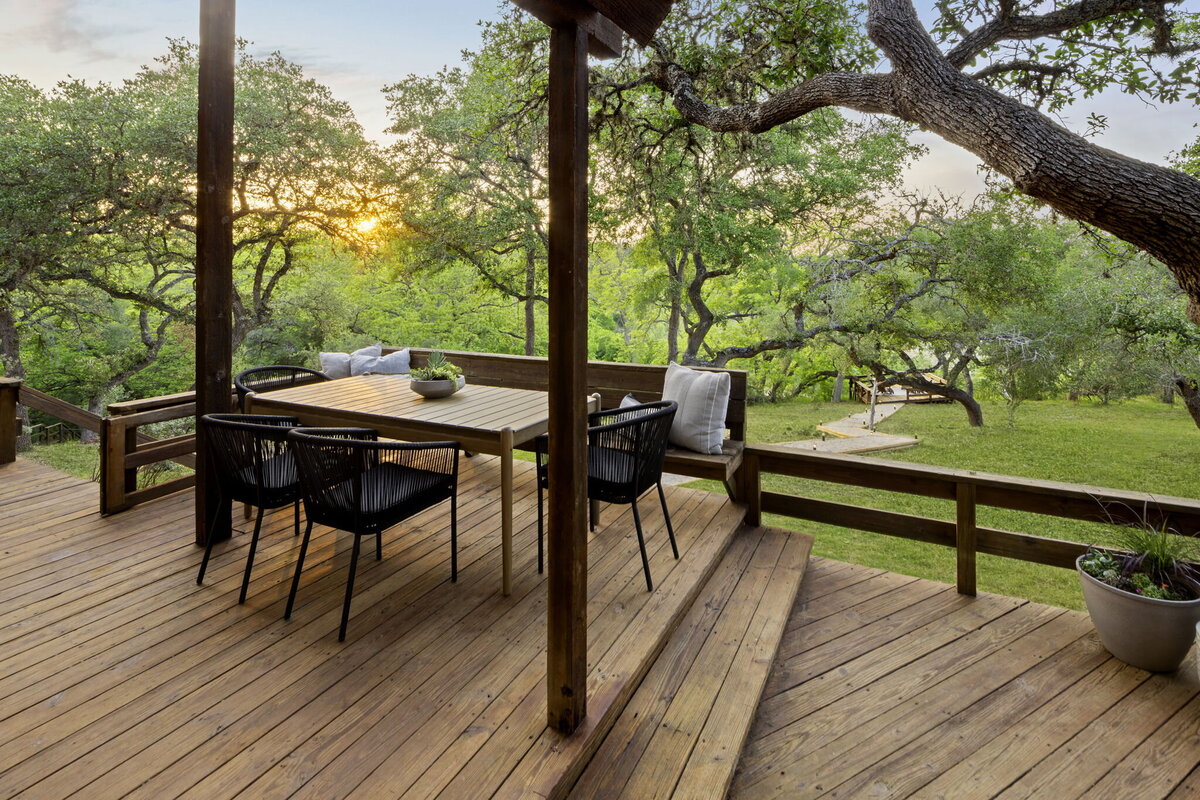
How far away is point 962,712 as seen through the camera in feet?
6.47

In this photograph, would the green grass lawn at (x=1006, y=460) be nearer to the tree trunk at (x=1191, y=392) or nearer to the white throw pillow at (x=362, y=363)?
the tree trunk at (x=1191, y=392)

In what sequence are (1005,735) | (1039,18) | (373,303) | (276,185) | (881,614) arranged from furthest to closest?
(373,303) → (276,185) → (1039,18) → (881,614) → (1005,735)

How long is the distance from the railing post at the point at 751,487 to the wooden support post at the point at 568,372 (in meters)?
1.87

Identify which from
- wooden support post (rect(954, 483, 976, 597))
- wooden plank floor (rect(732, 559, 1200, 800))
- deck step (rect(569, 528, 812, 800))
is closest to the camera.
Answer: deck step (rect(569, 528, 812, 800))

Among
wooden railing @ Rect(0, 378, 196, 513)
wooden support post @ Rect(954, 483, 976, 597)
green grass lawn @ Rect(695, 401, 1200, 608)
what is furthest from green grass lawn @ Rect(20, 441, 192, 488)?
wooden support post @ Rect(954, 483, 976, 597)

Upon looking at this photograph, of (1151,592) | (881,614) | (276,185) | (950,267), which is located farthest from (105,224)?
(950,267)

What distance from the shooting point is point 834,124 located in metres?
9.15

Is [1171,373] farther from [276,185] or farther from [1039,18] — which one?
[276,185]

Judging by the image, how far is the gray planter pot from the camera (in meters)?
2.07

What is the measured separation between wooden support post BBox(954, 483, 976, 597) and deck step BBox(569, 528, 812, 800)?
29.2 inches

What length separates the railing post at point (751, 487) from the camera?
3281mm

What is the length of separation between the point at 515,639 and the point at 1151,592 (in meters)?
2.32

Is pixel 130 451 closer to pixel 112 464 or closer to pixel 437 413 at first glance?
pixel 112 464

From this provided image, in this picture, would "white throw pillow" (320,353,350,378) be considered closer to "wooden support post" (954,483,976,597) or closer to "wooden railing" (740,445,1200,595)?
"wooden railing" (740,445,1200,595)
